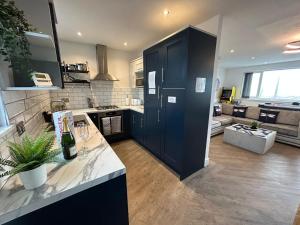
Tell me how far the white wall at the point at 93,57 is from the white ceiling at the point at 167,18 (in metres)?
0.25

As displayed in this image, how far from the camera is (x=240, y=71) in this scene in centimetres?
687

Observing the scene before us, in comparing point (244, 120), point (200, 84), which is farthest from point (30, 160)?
point (244, 120)

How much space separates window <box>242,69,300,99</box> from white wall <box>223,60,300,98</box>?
0.21 meters

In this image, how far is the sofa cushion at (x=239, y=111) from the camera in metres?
4.59

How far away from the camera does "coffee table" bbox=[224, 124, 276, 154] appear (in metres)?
2.89

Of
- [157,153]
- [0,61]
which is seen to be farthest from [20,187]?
[157,153]

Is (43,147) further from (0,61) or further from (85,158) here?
(0,61)

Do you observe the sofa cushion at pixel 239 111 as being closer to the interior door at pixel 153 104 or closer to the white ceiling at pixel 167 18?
the white ceiling at pixel 167 18

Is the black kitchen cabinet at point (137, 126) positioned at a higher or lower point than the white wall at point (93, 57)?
lower

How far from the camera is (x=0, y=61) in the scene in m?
0.83

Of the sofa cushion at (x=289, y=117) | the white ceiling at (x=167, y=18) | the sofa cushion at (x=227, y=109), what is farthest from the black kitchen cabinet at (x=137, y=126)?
the sofa cushion at (x=289, y=117)

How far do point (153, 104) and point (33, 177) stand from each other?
6.71 ft

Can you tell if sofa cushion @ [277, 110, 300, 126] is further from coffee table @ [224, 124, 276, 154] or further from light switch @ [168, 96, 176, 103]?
light switch @ [168, 96, 176, 103]

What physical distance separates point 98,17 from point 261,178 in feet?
12.1
